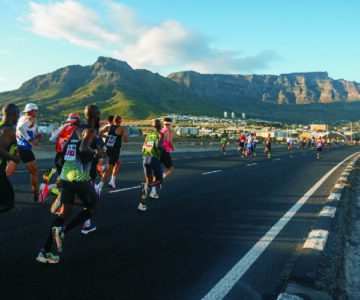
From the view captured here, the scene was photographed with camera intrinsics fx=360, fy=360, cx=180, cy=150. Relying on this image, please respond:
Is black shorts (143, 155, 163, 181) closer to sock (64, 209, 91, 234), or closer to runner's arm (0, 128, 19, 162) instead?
sock (64, 209, 91, 234)

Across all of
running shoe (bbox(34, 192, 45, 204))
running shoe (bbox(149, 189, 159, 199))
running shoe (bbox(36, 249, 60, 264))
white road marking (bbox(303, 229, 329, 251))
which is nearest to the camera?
running shoe (bbox(36, 249, 60, 264))

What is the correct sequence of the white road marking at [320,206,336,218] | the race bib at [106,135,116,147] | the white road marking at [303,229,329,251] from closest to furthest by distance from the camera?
the white road marking at [303,229,329,251], the white road marking at [320,206,336,218], the race bib at [106,135,116,147]

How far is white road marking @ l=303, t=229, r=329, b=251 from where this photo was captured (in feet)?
15.3

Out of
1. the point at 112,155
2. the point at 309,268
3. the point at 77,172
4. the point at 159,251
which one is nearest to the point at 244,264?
the point at 309,268

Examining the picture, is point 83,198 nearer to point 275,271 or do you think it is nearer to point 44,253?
point 44,253

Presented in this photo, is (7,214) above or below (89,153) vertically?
below

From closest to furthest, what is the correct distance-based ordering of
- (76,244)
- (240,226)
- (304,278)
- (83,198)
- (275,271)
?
(304,278) → (275,271) → (83,198) → (76,244) → (240,226)

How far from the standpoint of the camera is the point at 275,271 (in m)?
4.15

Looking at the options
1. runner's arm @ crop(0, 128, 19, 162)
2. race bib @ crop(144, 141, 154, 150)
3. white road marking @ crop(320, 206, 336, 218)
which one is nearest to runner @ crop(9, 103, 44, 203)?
race bib @ crop(144, 141, 154, 150)

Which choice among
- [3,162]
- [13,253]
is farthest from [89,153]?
[13,253]

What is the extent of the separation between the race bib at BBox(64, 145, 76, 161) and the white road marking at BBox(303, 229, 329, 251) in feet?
10.5

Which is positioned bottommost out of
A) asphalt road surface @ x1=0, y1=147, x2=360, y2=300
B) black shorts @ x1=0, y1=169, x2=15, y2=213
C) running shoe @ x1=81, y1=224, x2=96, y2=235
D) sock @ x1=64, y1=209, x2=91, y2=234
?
asphalt road surface @ x1=0, y1=147, x2=360, y2=300

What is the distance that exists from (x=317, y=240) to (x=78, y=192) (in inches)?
128

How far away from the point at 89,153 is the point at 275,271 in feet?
8.55
